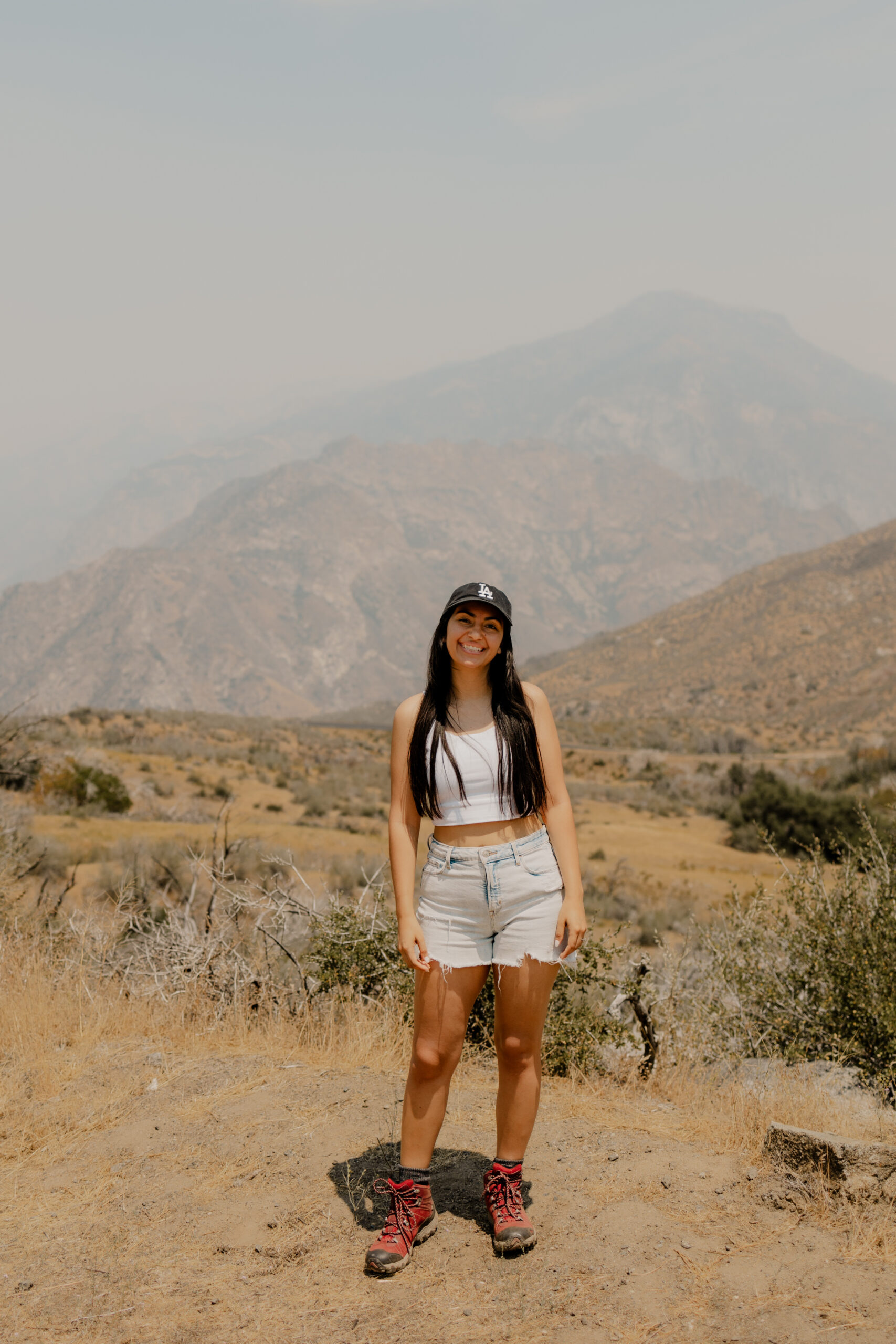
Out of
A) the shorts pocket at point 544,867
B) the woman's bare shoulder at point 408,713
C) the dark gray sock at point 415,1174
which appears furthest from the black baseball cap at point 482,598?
the dark gray sock at point 415,1174

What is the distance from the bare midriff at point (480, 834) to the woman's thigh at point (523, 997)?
0.43 meters

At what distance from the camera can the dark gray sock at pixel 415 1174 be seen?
3312mm

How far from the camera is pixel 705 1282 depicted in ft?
10.0

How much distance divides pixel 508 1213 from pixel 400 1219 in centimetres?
39

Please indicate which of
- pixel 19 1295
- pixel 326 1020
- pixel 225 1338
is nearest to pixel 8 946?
pixel 326 1020

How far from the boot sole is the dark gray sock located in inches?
6.3

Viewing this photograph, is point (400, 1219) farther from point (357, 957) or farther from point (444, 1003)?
point (357, 957)

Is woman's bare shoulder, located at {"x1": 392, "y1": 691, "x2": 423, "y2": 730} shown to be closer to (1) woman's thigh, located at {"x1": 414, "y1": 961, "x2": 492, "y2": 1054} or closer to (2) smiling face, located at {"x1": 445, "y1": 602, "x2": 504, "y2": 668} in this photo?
(2) smiling face, located at {"x1": 445, "y1": 602, "x2": 504, "y2": 668}

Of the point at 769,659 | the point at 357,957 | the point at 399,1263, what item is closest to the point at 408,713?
the point at 399,1263

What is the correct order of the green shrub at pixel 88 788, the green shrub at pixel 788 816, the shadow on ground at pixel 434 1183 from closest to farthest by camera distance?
the shadow on ground at pixel 434 1183 → the green shrub at pixel 88 788 → the green shrub at pixel 788 816

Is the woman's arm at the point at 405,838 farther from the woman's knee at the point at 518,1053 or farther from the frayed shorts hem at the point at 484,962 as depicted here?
the woman's knee at the point at 518,1053

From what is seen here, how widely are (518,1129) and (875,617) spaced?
222 feet

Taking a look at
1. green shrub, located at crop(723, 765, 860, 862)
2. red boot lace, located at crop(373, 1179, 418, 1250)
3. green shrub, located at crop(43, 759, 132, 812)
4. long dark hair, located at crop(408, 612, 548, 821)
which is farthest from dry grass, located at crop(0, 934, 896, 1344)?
green shrub, located at crop(723, 765, 860, 862)

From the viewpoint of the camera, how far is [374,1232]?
3.40 m
